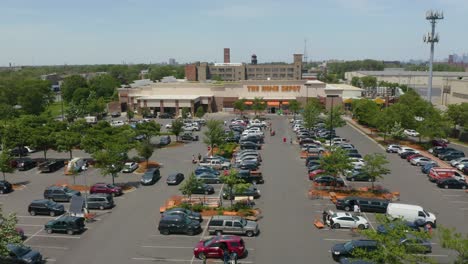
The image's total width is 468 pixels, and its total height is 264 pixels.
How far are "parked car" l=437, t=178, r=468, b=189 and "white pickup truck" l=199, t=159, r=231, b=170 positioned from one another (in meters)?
19.1

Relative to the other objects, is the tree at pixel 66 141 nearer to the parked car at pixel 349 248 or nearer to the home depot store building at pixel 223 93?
the parked car at pixel 349 248

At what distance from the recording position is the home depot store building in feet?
272

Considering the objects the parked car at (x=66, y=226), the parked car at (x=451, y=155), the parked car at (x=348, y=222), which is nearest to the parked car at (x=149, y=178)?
the parked car at (x=66, y=226)

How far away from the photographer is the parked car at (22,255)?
1984 cm

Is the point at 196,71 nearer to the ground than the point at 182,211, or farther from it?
farther from it

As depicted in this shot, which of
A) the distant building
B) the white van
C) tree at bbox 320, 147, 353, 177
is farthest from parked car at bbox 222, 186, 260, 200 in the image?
the distant building

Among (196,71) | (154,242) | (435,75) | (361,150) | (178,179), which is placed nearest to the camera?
(154,242)

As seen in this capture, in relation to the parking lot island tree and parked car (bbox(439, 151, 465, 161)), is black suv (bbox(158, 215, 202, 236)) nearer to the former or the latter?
parked car (bbox(439, 151, 465, 161))

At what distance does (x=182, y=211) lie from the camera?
26.3 metres

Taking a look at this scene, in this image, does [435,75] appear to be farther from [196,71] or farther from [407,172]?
Result: [407,172]

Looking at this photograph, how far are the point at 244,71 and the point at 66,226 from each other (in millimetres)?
132588

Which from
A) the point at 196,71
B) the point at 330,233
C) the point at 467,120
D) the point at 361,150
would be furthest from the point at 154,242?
the point at 196,71

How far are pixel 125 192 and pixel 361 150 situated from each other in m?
29.2

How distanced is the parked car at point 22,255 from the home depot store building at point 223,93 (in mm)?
61072
